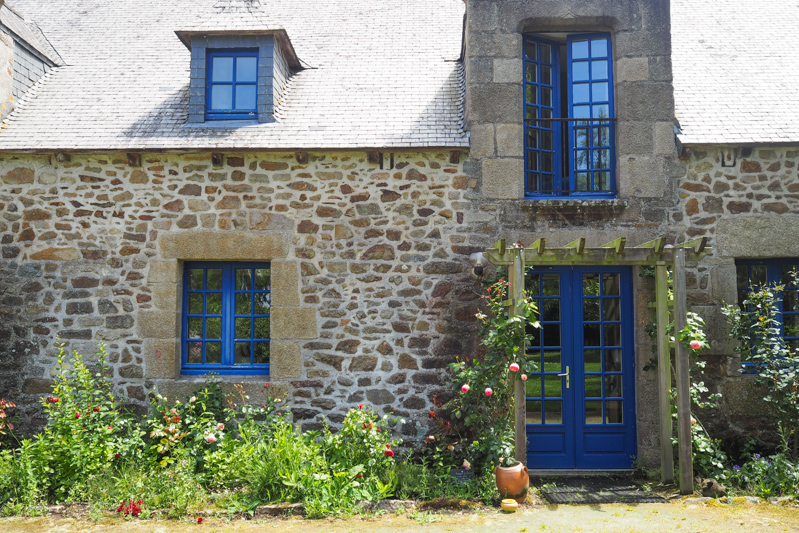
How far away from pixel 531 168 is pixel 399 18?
3.92 m

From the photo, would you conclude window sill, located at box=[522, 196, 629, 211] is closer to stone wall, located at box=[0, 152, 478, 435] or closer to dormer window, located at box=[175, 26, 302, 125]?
stone wall, located at box=[0, 152, 478, 435]

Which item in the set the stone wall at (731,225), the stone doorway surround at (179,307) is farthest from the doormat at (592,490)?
the stone doorway surround at (179,307)

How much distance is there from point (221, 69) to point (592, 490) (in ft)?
20.5

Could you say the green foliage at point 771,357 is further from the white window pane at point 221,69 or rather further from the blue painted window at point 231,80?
the white window pane at point 221,69

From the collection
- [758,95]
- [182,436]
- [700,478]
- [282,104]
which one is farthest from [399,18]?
[700,478]

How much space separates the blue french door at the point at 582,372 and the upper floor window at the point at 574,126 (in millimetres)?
1055

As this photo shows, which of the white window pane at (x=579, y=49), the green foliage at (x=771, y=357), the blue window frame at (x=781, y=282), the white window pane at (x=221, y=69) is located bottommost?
the green foliage at (x=771, y=357)

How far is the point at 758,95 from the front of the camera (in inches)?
274

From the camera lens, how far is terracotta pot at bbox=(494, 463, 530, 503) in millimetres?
5152

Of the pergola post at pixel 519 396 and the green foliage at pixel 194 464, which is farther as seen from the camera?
the pergola post at pixel 519 396

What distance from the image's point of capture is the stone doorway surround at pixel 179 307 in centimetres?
618

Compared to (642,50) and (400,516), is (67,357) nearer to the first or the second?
(400,516)

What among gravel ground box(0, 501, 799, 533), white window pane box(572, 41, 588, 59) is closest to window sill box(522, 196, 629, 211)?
white window pane box(572, 41, 588, 59)

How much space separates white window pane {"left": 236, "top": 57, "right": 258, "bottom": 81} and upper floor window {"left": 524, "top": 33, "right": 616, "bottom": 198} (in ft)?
10.7
